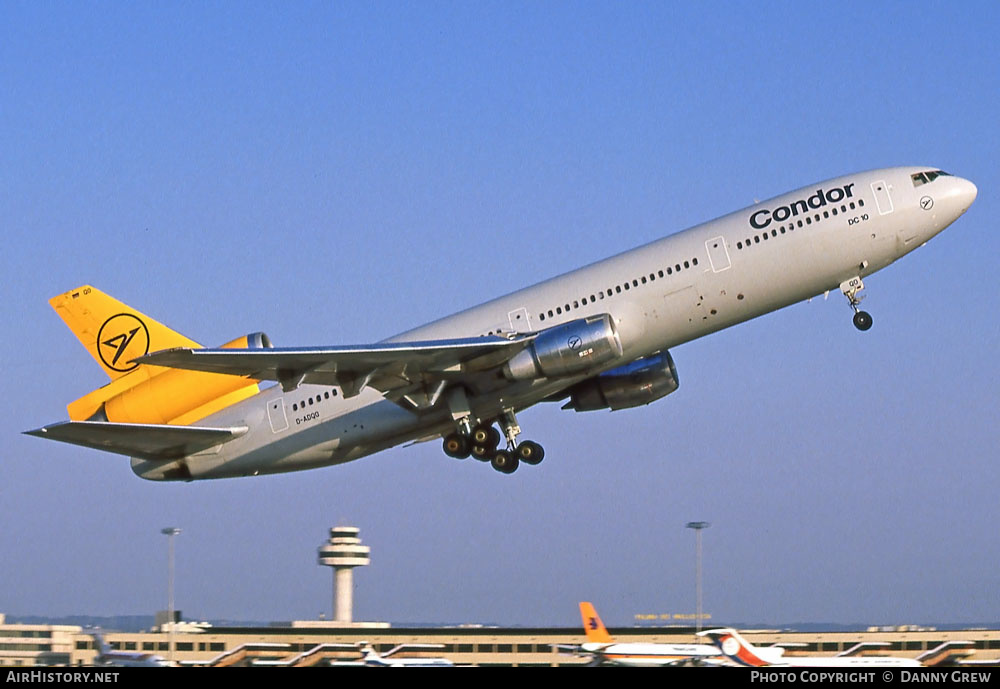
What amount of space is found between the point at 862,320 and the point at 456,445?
13834 mm

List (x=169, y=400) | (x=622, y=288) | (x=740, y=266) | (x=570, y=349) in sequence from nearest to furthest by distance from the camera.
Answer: (x=570, y=349) → (x=740, y=266) → (x=622, y=288) → (x=169, y=400)

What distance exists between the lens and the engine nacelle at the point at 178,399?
142 ft

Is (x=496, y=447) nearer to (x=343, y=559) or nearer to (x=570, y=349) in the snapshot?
(x=570, y=349)

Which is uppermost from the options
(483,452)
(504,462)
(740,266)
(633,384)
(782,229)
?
(782,229)

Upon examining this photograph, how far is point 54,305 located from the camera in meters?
46.9

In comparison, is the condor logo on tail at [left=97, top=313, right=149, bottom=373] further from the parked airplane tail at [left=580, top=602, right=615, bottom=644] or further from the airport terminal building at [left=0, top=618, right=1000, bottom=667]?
the parked airplane tail at [left=580, top=602, right=615, bottom=644]

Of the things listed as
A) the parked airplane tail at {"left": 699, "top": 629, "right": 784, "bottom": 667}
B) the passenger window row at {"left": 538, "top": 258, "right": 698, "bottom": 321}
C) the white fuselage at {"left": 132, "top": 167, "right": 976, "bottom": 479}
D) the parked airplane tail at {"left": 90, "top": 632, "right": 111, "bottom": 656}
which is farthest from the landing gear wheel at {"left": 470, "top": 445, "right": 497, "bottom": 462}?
the parked airplane tail at {"left": 90, "top": 632, "right": 111, "bottom": 656}

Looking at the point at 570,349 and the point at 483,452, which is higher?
the point at 570,349

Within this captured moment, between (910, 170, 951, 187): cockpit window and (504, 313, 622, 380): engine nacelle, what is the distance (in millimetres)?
10272

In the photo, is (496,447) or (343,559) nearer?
(496,447)

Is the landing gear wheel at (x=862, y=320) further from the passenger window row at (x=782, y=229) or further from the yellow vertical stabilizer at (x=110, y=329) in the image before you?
the yellow vertical stabilizer at (x=110, y=329)

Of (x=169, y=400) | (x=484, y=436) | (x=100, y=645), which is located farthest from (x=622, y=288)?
(x=100, y=645)

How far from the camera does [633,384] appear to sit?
43812 millimetres
